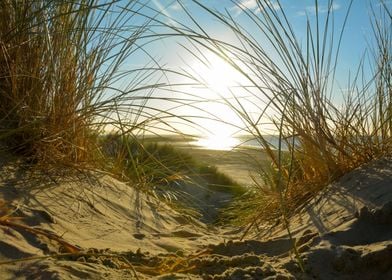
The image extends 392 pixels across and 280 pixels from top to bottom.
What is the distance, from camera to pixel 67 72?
1.96m

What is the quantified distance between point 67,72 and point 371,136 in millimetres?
1268

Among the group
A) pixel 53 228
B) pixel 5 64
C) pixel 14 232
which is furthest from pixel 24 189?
pixel 5 64

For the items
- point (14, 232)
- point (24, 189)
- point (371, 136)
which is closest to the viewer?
point (14, 232)

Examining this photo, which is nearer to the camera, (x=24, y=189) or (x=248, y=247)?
(x=248, y=247)

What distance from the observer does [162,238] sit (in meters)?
1.90

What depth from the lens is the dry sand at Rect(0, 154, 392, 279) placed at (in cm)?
118

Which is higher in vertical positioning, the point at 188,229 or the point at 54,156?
the point at 54,156

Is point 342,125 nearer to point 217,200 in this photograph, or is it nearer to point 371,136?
point 371,136

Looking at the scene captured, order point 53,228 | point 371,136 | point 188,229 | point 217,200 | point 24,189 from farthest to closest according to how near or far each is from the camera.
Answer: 1. point 217,200
2. point 188,229
3. point 371,136
4. point 24,189
5. point 53,228

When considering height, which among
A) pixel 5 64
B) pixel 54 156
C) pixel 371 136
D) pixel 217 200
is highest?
pixel 5 64

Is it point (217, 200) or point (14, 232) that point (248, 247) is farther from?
point (217, 200)

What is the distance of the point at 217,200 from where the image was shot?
4746 mm

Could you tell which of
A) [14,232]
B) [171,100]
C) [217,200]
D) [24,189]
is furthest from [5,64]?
[217,200]

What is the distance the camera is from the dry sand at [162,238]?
1.18m
